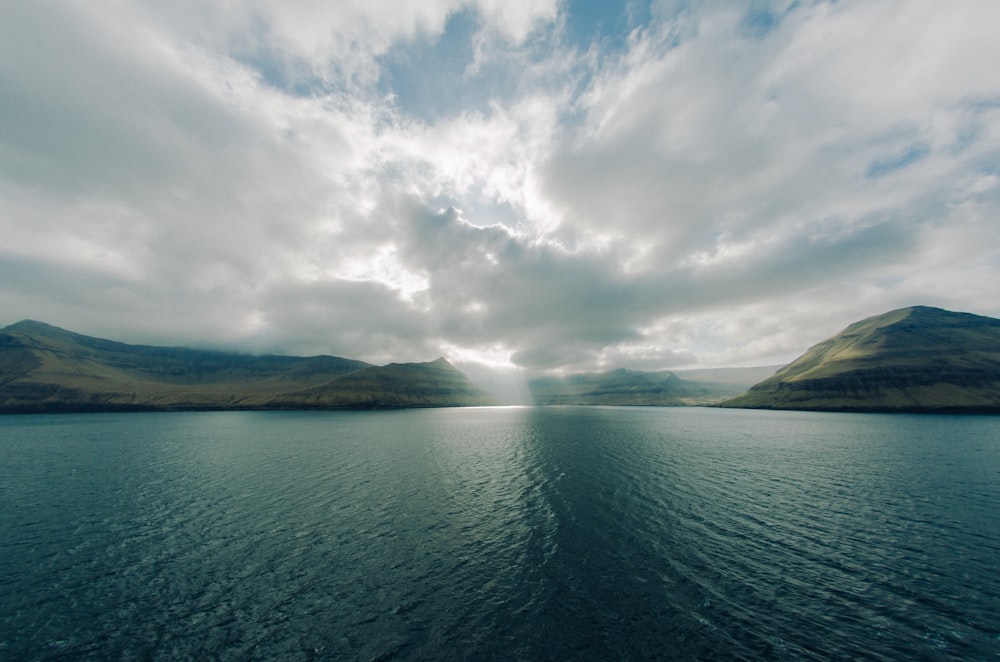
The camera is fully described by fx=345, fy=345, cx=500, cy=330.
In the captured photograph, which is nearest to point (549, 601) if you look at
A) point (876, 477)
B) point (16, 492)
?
point (876, 477)

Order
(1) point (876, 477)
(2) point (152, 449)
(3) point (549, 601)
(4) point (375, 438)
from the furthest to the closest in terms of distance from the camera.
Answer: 1. (4) point (375, 438)
2. (2) point (152, 449)
3. (1) point (876, 477)
4. (3) point (549, 601)

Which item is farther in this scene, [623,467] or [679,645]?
[623,467]

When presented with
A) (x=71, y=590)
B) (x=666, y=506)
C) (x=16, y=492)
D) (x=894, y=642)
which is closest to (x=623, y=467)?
(x=666, y=506)

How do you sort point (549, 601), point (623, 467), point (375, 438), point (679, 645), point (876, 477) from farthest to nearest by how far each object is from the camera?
point (375, 438) → point (623, 467) → point (876, 477) → point (549, 601) → point (679, 645)

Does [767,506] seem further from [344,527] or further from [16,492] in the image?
[16,492]

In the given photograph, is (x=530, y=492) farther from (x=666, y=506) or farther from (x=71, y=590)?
(x=71, y=590)

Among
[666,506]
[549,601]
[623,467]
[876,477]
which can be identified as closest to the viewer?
[549,601]
